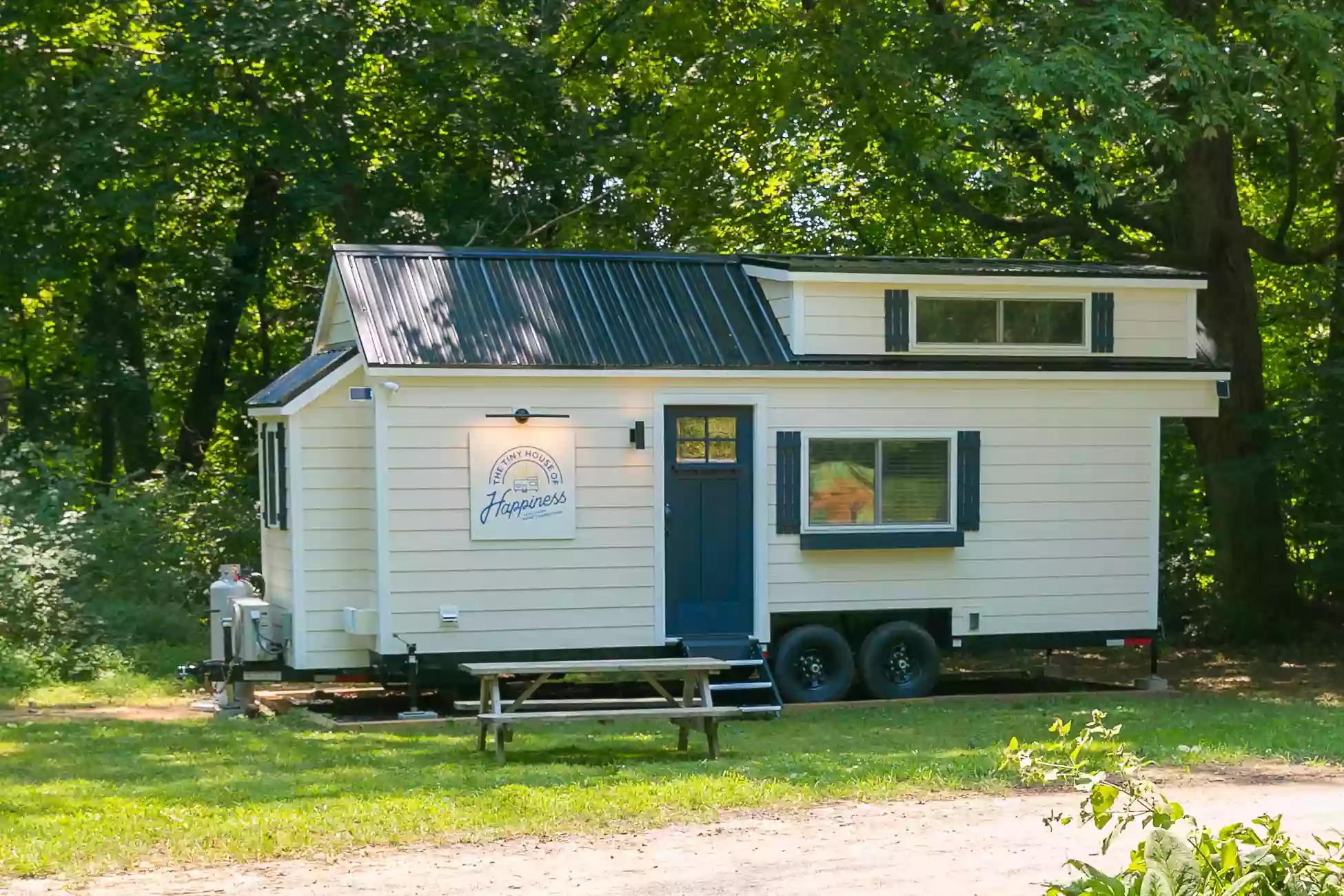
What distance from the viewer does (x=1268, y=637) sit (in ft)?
64.0

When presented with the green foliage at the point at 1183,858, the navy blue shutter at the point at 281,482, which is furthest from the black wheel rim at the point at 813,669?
the green foliage at the point at 1183,858

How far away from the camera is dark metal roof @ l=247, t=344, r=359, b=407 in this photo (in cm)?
1405

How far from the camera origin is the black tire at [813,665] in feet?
48.8

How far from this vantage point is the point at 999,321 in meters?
15.7

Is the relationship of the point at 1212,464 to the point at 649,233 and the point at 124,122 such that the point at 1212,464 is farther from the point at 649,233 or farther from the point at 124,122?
the point at 124,122

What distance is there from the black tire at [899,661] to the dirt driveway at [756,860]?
5930 mm

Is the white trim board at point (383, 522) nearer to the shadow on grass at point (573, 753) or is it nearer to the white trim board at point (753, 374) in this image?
the white trim board at point (753, 374)

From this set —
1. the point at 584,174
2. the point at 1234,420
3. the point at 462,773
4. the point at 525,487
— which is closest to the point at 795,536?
the point at 525,487

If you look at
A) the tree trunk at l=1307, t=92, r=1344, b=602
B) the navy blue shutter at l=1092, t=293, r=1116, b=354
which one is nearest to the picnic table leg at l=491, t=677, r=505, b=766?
the navy blue shutter at l=1092, t=293, r=1116, b=354

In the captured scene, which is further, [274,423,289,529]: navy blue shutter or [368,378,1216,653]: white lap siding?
[274,423,289,529]: navy blue shutter

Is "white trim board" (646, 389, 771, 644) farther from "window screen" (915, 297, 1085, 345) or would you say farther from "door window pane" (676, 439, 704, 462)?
"window screen" (915, 297, 1085, 345)

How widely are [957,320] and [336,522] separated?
5832 millimetres

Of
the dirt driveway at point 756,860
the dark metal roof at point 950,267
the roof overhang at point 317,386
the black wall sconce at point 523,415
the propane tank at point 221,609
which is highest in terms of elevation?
the dark metal roof at point 950,267

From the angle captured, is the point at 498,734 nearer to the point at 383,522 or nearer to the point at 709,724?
the point at 709,724
